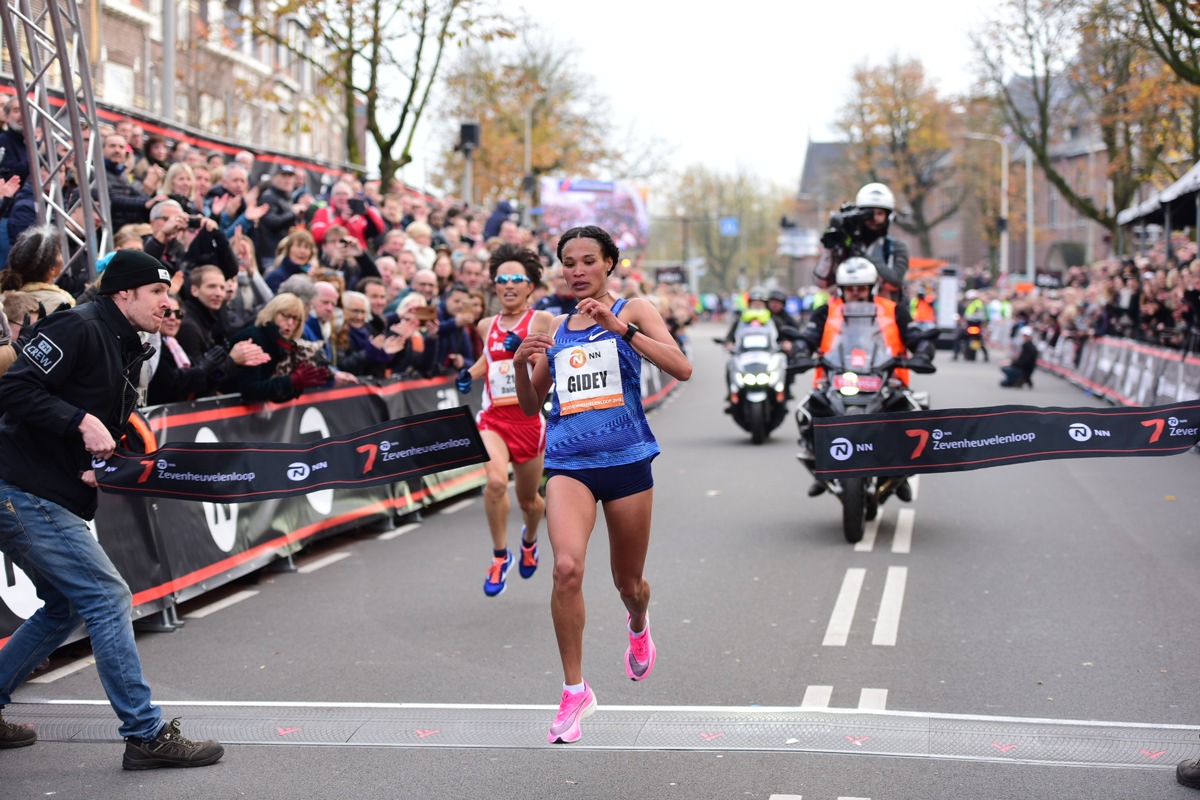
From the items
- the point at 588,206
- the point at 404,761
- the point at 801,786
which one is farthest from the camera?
the point at 588,206

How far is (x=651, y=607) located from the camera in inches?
347

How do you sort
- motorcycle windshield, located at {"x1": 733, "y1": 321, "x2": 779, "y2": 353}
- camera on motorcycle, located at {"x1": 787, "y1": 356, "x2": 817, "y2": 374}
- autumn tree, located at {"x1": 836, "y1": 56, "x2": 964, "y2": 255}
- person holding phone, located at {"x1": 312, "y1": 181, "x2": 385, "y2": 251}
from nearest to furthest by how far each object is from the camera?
camera on motorcycle, located at {"x1": 787, "y1": 356, "x2": 817, "y2": 374} → person holding phone, located at {"x1": 312, "y1": 181, "x2": 385, "y2": 251} → motorcycle windshield, located at {"x1": 733, "y1": 321, "x2": 779, "y2": 353} → autumn tree, located at {"x1": 836, "y1": 56, "x2": 964, "y2": 255}

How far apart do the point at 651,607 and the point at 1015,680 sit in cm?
251

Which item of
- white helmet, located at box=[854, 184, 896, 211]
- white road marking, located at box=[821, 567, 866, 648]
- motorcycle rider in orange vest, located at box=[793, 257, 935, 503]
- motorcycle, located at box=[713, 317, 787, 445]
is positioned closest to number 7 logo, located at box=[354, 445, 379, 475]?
white road marking, located at box=[821, 567, 866, 648]

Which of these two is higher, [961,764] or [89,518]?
[89,518]

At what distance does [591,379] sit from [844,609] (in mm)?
3354

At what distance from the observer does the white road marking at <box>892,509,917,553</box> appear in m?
10.7

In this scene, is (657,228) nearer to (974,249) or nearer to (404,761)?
(974,249)

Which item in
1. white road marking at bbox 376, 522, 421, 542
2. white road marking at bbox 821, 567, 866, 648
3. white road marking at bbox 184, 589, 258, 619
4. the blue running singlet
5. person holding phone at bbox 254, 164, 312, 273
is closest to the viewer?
the blue running singlet

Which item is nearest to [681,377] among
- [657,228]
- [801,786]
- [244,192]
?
[801,786]

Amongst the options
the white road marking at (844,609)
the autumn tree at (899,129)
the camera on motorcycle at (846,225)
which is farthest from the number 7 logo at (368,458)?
the autumn tree at (899,129)

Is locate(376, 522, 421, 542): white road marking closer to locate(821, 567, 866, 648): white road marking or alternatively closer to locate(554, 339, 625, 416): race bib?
locate(821, 567, 866, 648): white road marking

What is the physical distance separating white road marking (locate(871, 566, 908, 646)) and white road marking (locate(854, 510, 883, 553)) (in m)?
0.74

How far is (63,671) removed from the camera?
7.42m
